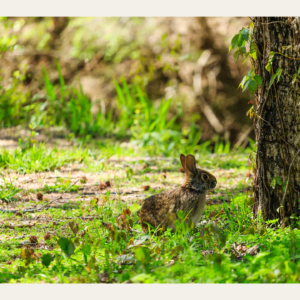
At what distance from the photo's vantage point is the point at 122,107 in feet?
26.9

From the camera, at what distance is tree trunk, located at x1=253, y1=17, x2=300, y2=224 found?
332 centimetres

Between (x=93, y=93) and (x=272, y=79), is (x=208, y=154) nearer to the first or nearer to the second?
(x=272, y=79)

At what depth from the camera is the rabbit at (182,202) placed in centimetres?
345

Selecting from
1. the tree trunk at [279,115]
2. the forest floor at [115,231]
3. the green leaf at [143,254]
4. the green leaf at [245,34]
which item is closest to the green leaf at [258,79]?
the tree trunk at [279,115]

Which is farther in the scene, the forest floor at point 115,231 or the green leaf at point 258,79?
the green leaf at point 258,79

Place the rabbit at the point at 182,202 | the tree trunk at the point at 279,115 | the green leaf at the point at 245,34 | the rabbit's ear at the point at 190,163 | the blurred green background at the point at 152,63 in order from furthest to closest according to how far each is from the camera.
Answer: the blurred green background at the point at 152,63
the rabbit's ear at the point at 190,163
the rabbit at the point at 182,202
the tree trunk at the point at 279,115
the green leaf at the point at 245,34

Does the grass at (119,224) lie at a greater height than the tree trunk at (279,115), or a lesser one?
lesser

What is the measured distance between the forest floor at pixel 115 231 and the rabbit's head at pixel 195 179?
34 cm

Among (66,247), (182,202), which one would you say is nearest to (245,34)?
(182,202)

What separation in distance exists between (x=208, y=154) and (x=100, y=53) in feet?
18.6

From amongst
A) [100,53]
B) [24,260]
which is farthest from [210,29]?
[24,260]

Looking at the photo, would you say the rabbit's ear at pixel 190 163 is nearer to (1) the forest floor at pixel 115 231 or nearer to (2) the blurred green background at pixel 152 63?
(1) the forest floor at pixel 115 231

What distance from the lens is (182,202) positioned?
3457mm

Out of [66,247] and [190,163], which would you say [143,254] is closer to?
[66,247]
